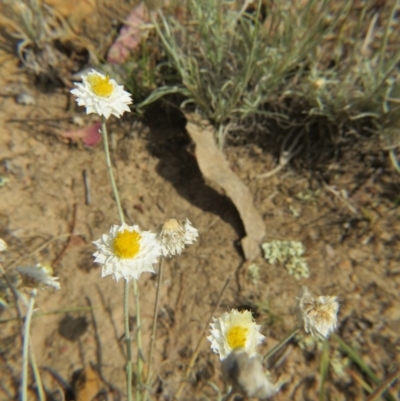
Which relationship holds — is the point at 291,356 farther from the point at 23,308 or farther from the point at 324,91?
the point at 324,91

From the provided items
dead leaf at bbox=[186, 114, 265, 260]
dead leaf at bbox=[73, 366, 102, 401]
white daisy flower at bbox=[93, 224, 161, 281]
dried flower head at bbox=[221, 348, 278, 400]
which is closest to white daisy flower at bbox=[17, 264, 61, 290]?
white daisy flower at bbox=[93, 224, 161, 281]

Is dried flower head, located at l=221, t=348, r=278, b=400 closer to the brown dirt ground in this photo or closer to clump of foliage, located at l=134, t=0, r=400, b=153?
the brown dirt ground

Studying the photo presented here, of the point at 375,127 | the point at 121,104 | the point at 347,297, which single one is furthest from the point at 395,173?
the point at 121,104

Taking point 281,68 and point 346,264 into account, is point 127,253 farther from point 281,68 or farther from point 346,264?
point 281,68

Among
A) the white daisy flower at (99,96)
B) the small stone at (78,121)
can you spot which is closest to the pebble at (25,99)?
the small stone at (78,121)

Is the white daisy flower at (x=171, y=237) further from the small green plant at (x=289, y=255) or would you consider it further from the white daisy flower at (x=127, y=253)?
the small green plant at (x=289, y=255)

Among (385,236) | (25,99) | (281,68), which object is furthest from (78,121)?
(385,236)
